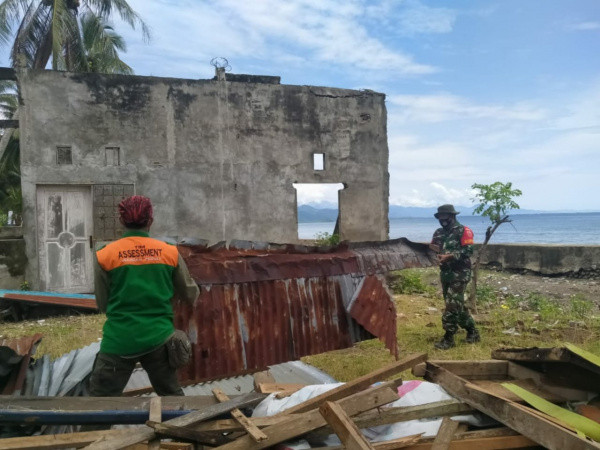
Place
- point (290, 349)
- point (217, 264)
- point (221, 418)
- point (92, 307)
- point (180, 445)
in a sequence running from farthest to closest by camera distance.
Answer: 1. point (92, 307)
2. point (290, 349)
3. point (217, 264)
4. point (221, 418)
5. point (180, 445)

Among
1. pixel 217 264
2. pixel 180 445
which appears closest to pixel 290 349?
pixel 217 264

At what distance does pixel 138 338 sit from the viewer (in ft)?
9.90

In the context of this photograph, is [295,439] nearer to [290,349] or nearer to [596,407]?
[596,407]

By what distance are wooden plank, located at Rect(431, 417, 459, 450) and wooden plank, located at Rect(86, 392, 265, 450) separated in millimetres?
1103

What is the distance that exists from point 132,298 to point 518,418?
226 centimetres

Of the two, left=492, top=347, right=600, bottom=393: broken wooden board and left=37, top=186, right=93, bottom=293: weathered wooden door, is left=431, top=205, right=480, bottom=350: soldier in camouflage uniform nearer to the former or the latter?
left=492, top=347, right=600, bottom=393: broken wooden board

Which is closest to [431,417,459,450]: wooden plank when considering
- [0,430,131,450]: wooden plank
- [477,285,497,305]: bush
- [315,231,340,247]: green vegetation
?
[0,430,131,450]: wooden plank

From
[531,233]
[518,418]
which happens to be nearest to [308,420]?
[518,418]

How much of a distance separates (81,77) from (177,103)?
1.92 meters

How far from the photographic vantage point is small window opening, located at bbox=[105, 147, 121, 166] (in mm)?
9984

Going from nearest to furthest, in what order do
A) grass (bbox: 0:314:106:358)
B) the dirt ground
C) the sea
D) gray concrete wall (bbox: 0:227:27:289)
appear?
grass (bbox: 0:314:106:358) < gray concrete wall (bbox: 0:227:27:289) < the dirt ground < the sea

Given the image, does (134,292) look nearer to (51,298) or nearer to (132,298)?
(132,298)

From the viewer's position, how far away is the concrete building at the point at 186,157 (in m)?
9.66

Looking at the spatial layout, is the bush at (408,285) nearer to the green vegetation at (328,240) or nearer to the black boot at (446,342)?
the green vegetation at (328,240)
